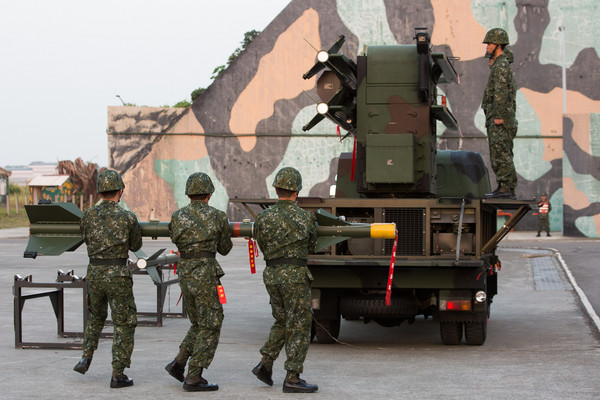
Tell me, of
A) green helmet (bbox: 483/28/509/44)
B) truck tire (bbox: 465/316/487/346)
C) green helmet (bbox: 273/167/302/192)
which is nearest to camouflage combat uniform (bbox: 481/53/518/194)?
green helmet (bbox: 483/28/509/44)

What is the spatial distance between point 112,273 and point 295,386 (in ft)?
6.59

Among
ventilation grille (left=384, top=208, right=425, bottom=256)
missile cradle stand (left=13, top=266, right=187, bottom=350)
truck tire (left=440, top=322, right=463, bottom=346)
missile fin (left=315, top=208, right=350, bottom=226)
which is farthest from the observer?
truck tire (left=440, top=322, right=463, bottom=346)

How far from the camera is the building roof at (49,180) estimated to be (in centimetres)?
4406

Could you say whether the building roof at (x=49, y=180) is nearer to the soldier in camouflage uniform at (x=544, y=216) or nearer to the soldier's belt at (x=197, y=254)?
the soldier in camouflage uniform at (x=544, y=216)

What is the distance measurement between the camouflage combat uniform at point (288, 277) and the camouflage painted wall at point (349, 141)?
91.3ft

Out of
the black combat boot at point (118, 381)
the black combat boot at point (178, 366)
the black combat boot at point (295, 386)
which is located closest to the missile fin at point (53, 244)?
the black combat boot at point (118, 381)

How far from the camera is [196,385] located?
8.27 m

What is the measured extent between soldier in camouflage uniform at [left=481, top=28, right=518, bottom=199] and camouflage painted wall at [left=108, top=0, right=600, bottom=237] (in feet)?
78.5

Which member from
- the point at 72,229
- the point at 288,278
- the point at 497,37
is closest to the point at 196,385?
the point at 288,278

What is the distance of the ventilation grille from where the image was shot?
35.8ft

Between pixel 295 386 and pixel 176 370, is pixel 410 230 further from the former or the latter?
pixel 176 370

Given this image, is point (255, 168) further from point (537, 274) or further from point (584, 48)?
point (537, 274)

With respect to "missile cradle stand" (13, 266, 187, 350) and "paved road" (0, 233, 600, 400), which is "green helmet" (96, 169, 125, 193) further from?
"missile cradle stand" (13, 266, 187, 350)

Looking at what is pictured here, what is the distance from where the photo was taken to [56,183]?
44.2m
